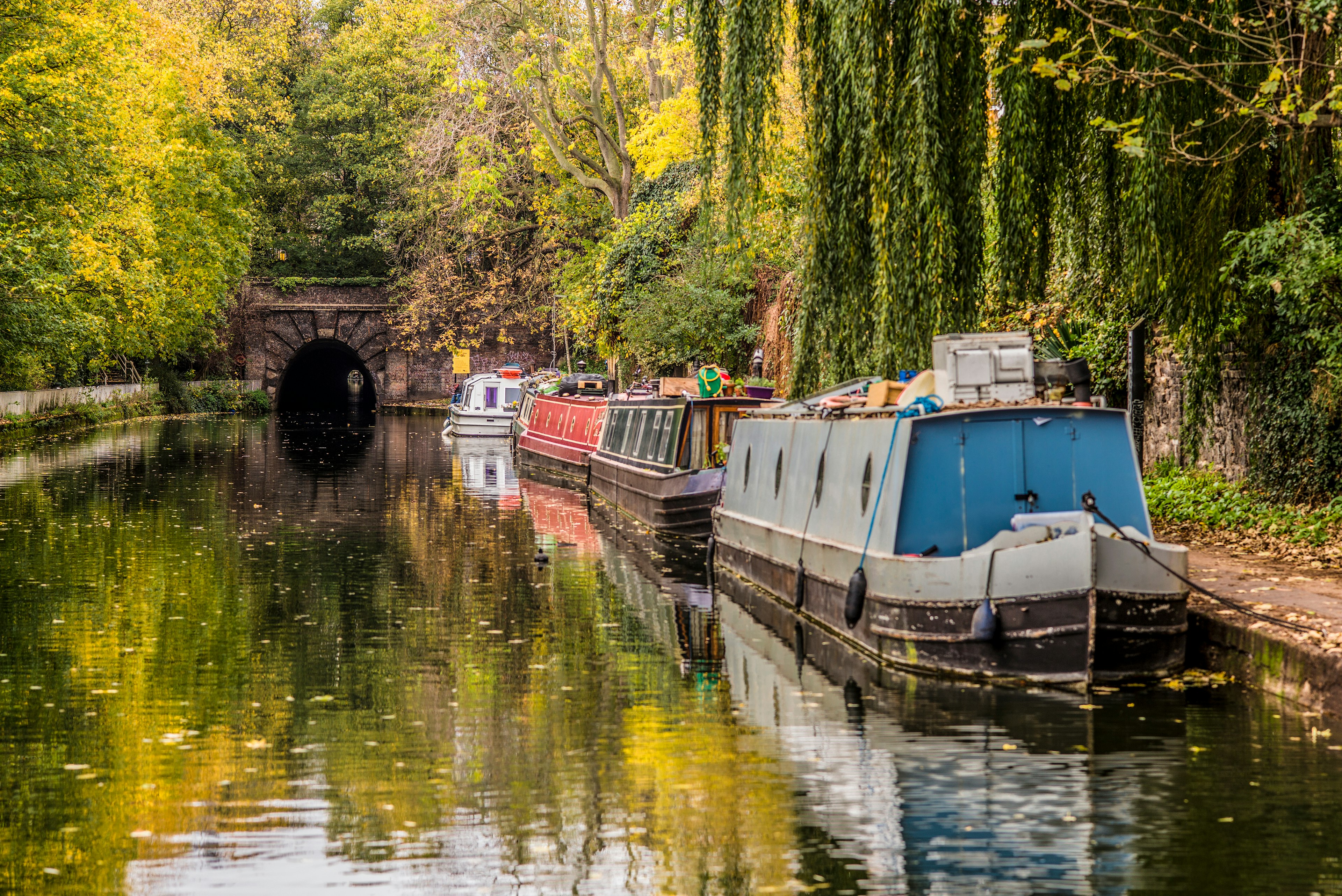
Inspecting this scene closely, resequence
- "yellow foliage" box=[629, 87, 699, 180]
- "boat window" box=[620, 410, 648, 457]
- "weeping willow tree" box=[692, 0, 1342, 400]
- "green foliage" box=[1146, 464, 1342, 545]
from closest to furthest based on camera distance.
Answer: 1. "weeping willow tree" box=[692, 0, 1342, 400]
2. "green foliage" box=[1146, 464, 1342, 545]
3. "boat window" box=[620, 410, 648, 457]
4. "yellow foliage" box=[629, 87, 699, 180]

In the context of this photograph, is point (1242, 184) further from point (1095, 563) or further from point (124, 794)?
point (124, 794)

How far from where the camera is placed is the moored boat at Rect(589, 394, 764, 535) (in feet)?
62.4

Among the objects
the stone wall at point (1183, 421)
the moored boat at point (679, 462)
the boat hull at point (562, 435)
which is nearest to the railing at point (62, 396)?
the boat hull at point (562, 435)

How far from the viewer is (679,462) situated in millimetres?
20125

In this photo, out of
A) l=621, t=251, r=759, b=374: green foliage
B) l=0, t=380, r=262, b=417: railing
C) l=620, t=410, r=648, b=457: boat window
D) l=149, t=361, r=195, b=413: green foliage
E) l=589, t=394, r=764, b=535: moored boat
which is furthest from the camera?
l=149, t=361, r=195, b=413: green foliage

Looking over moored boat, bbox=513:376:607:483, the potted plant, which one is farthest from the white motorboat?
the potted plant

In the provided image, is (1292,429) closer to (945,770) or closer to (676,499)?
(945,770)

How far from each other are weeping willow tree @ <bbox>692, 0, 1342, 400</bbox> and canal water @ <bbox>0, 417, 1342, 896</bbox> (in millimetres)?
3030

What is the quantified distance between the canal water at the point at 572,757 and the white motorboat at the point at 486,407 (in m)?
28.8

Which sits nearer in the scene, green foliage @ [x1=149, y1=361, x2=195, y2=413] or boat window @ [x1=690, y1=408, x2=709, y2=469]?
boat window @ [x1=690, y1=408, x2=709, y2=469]

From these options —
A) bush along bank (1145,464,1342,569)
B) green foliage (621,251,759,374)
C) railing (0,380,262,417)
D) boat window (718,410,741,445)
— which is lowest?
bush along bank (1145,464,1342,569)

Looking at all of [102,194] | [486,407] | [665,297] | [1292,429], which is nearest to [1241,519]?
[1292,429]

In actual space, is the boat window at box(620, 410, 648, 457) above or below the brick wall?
below

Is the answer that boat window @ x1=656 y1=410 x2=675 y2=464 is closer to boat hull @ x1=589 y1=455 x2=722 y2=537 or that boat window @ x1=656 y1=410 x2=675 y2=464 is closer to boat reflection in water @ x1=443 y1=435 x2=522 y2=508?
boat hull @ x1=589 y1=455 x2=722 y2=537
